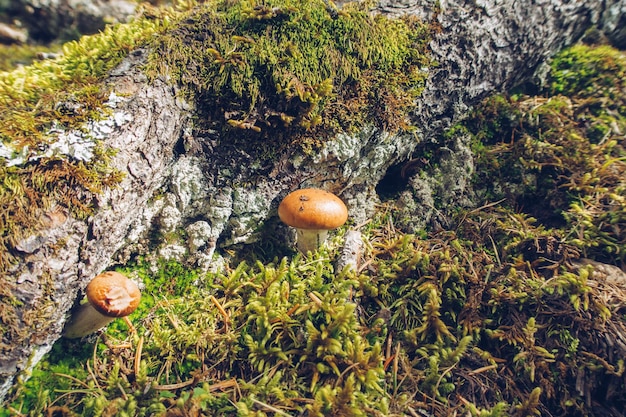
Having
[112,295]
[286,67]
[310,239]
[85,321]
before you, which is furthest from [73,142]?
[310,239]

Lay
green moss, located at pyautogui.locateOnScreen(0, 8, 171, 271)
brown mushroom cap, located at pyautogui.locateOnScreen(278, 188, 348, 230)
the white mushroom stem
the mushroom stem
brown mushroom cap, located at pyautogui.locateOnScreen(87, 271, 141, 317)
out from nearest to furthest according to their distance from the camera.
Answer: green moss, located at pyautogui.locateOnScreen(0, 8, 171, 271), brown mushroom cap, located at pyautogui.locateOnScreen(87, 271, 141, 317), the white mushroom stem, brown mushroom cap, located at pyautogui.locateOnScreen(278, 188, 348, 230), the mushroom stem

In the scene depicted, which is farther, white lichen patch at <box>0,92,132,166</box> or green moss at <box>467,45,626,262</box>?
green moss at <box>467,45,626,262</box>

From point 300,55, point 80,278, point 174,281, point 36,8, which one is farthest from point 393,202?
point 36,8

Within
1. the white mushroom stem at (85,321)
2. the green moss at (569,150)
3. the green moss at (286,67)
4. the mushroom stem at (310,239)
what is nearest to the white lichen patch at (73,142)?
the green moss at (286,67)

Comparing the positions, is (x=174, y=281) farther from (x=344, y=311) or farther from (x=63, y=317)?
(x=344, y=311)

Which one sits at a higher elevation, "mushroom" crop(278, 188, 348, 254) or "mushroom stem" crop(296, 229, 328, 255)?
"mushroom" crop(278, 188, 348, 254)

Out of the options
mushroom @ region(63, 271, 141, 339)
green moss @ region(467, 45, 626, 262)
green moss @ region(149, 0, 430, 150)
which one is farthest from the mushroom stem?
green moss @ region(467, 45, 626, 262)

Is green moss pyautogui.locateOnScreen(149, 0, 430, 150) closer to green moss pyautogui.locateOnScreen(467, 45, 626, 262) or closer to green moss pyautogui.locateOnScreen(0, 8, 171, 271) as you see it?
green moss pyautogui.locateOnScreen(0, 8, 171, 271)
